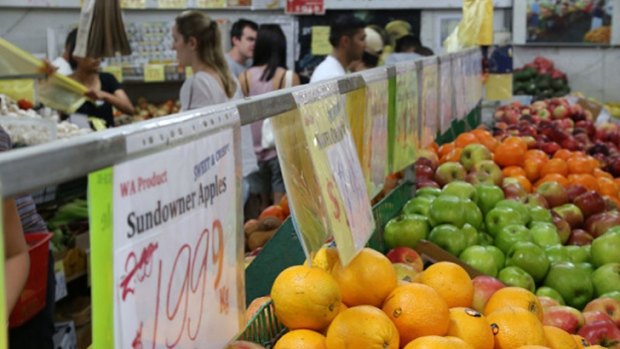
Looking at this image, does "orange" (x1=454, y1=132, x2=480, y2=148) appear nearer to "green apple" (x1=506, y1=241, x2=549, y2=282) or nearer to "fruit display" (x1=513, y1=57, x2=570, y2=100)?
"green apple" (x1=506, y1=241, x2=549, y2=282)

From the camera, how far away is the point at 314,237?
160 cm

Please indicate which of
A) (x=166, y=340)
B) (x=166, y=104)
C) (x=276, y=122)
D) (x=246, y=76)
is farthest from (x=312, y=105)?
(x=166, y=104)

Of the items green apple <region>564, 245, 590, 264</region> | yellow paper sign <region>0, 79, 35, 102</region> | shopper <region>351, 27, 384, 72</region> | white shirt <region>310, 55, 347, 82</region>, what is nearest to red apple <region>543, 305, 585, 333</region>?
green apple <region>564, 245, 590, 264</region>

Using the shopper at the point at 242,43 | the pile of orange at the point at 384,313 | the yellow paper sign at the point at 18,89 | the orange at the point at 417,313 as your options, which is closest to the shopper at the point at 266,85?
the shopper at the point at 242,43

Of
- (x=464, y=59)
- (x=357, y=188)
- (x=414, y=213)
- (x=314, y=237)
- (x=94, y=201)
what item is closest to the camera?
(x=94, y=201)

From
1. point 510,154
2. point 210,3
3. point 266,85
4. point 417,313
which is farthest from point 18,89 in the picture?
point 417,313

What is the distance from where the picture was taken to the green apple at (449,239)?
2.63 metres

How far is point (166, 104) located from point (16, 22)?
5.62ft

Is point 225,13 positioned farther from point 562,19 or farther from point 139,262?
point 139,262

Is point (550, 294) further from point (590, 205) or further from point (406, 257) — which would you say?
point (590, 205)

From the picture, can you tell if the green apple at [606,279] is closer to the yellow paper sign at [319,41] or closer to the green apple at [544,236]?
the green apple at [544,236]

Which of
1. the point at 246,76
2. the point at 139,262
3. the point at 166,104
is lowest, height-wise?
the point at 166,104

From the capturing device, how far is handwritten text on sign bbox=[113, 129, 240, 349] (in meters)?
0.88

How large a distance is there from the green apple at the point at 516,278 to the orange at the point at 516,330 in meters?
0.74
